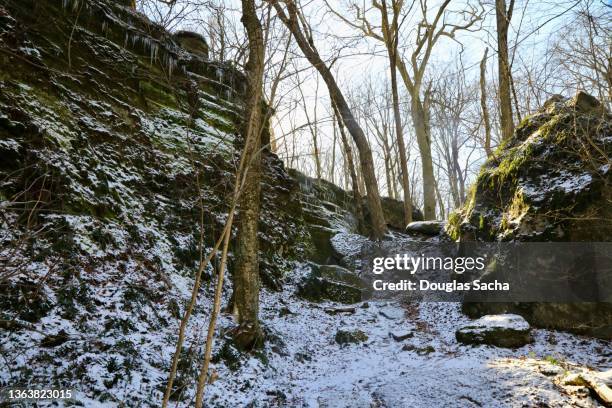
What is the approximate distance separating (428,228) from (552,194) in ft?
19.0

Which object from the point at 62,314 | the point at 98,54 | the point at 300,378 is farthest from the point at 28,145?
the point at 300,378

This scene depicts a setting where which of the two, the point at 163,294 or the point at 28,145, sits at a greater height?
the point at 28,145

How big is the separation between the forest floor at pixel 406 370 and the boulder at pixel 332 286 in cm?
176

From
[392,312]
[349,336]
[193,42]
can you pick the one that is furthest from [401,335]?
[193,42]

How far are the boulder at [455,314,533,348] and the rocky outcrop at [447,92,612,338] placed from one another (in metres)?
0.77

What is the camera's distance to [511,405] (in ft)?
13.6

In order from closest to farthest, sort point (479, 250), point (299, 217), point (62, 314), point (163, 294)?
point (62, 314) < point (163, 294) < point (479, 250) < point (299, 217)

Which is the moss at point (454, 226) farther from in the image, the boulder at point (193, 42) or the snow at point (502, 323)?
the boulder at point (193, 42)

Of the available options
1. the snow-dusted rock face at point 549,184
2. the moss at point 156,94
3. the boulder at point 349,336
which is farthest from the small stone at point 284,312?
the moss at point 156,94

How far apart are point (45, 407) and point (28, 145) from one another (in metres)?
4.07

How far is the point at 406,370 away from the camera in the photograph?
18.2ft

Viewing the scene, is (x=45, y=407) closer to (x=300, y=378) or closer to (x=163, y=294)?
(x=163, y=294)

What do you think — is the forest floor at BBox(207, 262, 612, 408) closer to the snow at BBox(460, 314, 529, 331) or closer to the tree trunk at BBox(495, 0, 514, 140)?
the snow at BBox(460, 314, 529, 331)

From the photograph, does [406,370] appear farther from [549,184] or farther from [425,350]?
[549,184]
